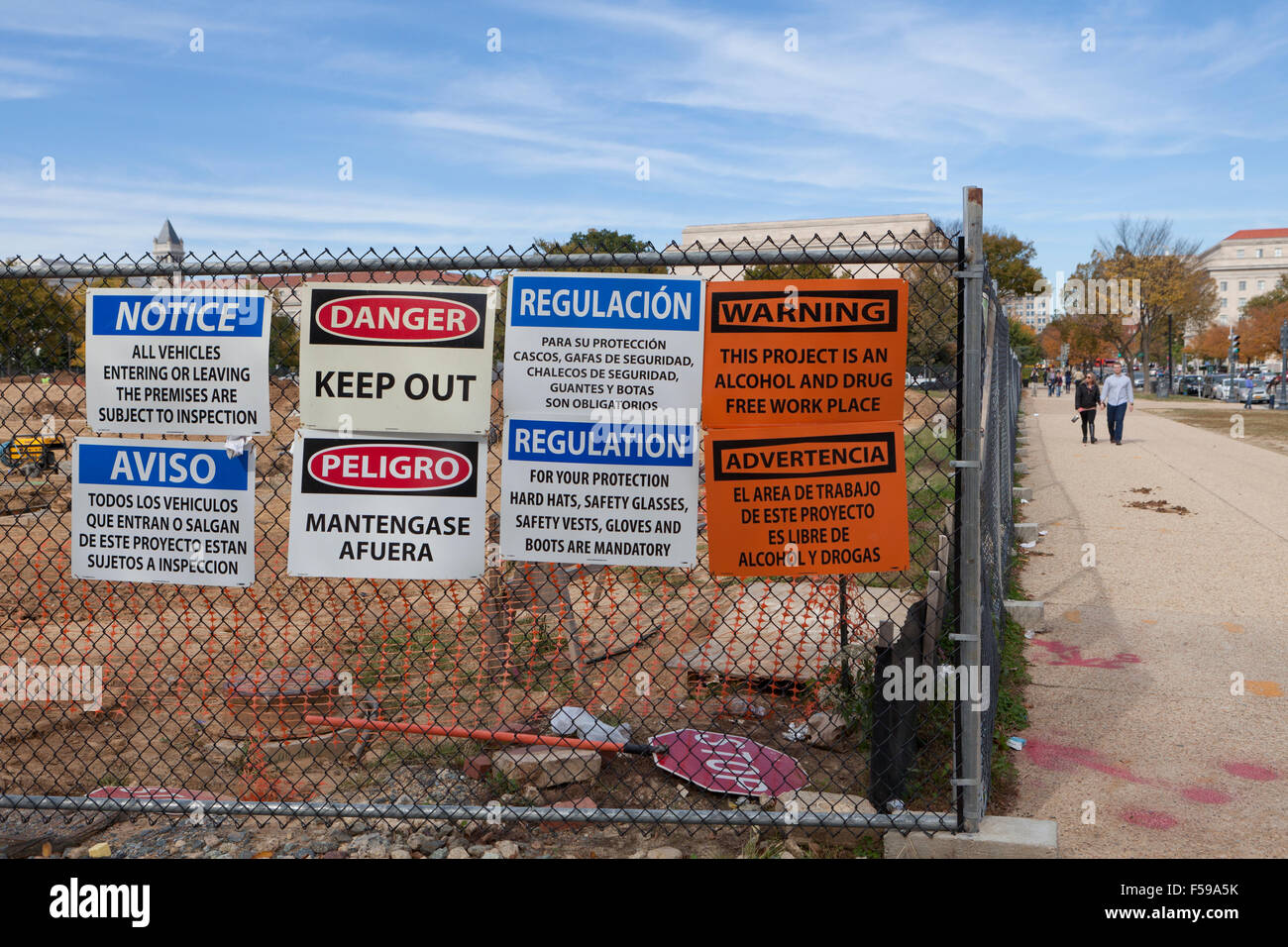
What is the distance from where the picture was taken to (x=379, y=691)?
5.97m

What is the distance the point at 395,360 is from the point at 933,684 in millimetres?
2702

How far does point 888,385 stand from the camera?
342cm

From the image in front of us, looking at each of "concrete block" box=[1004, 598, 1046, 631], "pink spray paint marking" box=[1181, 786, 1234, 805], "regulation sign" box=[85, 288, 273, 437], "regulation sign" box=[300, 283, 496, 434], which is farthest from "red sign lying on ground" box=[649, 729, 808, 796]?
"concrete block" box=[1004, 598, 1046, 631]

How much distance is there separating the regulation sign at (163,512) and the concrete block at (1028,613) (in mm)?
5306

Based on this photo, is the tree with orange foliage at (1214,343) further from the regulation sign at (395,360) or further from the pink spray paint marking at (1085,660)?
the regulation sign at (395,360)

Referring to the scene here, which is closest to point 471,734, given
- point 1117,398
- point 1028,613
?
point 1028,613

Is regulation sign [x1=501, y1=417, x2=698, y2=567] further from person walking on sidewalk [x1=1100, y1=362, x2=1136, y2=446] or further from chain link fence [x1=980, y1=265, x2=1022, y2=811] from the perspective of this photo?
person walking on sidewalk [x1=1100, y1=362, x2=1136, y2=446]

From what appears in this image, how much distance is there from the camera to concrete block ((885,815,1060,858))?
136 inches

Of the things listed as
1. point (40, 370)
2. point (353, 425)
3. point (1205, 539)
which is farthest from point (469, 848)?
point (1205, 539)

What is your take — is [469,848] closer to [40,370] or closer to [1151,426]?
[40,370]

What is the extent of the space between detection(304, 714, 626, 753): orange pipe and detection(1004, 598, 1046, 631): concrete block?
3.61 m
